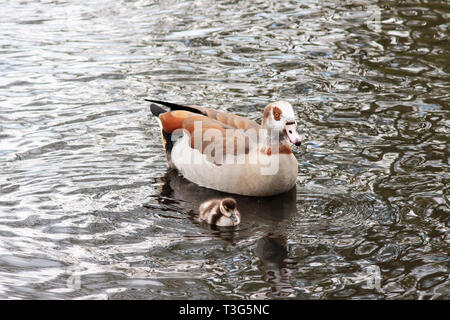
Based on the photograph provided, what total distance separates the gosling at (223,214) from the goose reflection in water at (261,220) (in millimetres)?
48

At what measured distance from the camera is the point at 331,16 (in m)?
13.3

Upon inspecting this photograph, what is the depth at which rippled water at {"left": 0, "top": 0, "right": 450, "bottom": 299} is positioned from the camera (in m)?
6.32

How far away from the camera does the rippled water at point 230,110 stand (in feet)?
20.7

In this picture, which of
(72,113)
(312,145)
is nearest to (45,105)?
(72,113)

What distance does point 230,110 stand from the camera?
385 inches

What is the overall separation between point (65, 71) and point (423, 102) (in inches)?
187

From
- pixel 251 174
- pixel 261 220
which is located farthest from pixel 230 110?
pixel 261 220

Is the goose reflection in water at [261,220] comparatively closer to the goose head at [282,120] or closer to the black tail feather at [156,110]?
the goose head at [282,120]

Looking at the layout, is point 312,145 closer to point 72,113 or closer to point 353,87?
point 353,87

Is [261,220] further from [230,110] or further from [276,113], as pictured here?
[230,110]

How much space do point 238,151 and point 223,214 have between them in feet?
3.55

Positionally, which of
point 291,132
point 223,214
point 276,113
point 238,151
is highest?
point 276,113
